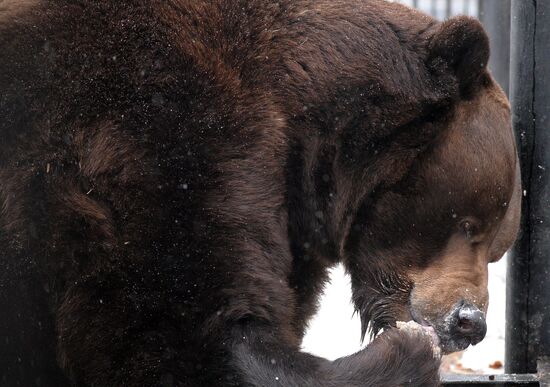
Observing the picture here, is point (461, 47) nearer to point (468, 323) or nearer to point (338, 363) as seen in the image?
point (468, 323)

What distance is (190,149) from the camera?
3.89 metres

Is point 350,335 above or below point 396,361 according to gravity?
below

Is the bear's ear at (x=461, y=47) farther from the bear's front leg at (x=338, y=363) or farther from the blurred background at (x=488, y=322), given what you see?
the blurred background at (x=488, y=322)

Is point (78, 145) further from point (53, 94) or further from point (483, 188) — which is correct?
point (483, 188)

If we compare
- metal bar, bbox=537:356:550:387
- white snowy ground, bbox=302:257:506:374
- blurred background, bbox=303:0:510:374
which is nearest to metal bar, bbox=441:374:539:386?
metal bar, bbox=537:356:550:387

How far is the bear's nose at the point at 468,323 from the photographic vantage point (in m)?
4.47

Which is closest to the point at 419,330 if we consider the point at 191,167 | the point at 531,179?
the point at 191,167

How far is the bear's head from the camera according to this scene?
14.7 ft

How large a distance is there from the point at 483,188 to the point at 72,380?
76.0 inches

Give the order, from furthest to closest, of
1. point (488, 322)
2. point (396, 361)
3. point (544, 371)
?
point (488, 322) → point (544, 371) → point (396, 361)

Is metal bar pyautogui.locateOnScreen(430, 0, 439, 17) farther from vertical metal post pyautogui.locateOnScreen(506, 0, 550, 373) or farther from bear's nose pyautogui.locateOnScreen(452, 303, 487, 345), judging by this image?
bear's nose pyautogui.locateOnScreen(452, 303, 487, 345)

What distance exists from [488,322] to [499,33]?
2.91 metres

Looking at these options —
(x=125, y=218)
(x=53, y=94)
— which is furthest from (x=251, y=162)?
(x=53, y=94)

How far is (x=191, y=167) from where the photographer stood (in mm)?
3885
